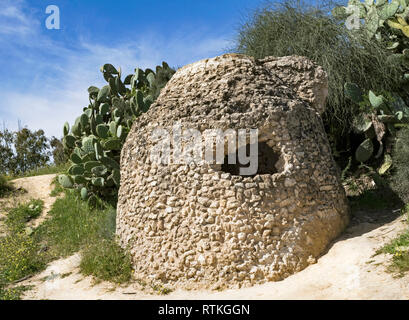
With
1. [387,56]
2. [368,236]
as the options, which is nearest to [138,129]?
[368,236]

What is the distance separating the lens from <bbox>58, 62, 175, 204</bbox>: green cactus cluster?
9.26m

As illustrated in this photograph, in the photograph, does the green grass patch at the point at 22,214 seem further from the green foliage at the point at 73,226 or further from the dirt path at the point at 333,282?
the dirt path at the point at 333,282

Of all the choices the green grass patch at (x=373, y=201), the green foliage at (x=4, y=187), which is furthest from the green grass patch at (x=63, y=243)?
the green grass patch at (x=373, y=201)

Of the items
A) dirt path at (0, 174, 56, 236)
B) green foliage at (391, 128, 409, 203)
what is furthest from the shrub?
green foliage at (391, 128, 409, 203)

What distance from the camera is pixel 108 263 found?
20.5ft

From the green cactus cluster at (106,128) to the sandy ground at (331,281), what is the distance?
8.91ft

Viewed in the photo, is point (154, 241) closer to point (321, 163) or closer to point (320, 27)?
point (321, 163)

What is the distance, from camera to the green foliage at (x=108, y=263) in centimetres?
607

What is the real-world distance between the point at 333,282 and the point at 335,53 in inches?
224

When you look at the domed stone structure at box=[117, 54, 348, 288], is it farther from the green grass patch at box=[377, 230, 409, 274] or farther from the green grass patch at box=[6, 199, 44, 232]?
the green grass patch at box=[6, 199, 44, 232]

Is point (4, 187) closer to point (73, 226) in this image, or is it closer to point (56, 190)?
point (56, 190)

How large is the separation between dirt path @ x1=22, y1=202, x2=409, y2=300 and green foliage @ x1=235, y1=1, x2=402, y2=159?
2.92 metres

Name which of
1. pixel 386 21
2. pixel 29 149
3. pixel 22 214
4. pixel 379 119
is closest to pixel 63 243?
pixel 22 214

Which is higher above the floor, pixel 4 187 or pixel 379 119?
pixel 379 119
